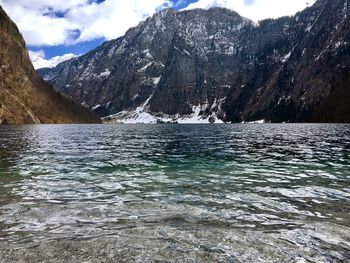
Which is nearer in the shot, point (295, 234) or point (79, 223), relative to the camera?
point (295, 234)

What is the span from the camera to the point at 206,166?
101 feet

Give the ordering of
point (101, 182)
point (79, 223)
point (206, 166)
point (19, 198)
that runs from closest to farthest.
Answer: point (79, 223), point (19, 198), point (101, 182), point (206, 166)

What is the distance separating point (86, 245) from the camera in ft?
35.3

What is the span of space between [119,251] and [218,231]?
3596 millimetres

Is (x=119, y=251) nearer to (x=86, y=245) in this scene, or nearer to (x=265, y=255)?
(x=86, y=245)

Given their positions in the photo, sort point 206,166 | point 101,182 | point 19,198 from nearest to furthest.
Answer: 1. point 19,198
2. point 101,182
3. point 206,166

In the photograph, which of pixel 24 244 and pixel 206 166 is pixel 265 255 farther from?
pixel 206 166

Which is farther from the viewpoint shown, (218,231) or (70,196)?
(70,196)

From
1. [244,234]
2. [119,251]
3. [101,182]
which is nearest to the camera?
[119,251]

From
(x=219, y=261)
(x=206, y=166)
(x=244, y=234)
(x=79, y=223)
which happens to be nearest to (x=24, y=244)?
(x=79, y=223)

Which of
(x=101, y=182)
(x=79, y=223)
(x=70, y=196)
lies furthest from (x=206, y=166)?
(x=79, y=223)

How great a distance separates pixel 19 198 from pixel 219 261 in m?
11.9

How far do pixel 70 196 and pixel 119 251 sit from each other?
8628mm

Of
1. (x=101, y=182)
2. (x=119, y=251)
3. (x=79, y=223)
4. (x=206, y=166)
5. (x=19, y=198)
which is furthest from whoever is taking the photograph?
(x=206, y=166)
